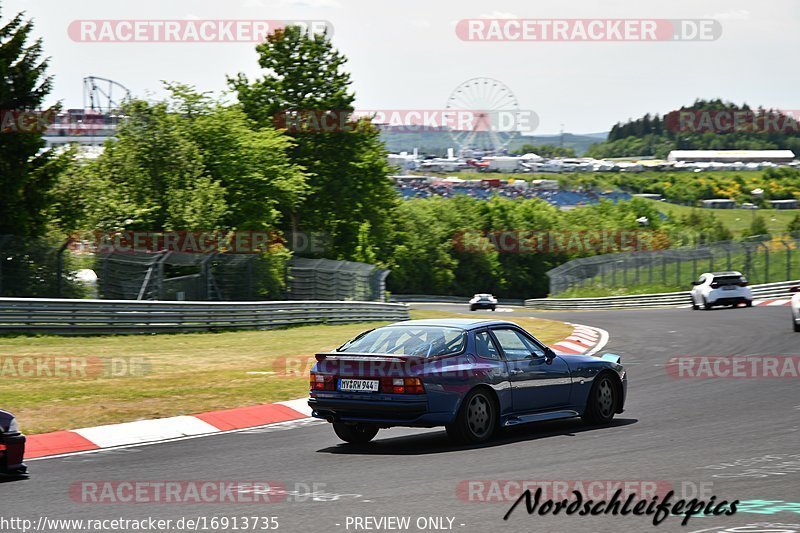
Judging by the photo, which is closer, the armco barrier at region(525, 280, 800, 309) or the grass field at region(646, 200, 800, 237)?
the armco barrier at region(525, 280, 800, 309)

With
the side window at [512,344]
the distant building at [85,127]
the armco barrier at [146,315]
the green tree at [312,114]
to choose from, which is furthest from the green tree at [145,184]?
the distant building at [85,127]

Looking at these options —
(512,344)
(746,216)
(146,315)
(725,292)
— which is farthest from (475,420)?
(746,216)

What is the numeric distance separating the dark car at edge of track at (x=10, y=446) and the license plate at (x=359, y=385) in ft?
10.3

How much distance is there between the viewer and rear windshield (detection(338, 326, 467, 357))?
10820 mm

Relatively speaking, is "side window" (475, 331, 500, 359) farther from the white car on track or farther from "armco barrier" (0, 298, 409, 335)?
the white car on track

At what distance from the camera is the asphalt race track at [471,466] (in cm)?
725

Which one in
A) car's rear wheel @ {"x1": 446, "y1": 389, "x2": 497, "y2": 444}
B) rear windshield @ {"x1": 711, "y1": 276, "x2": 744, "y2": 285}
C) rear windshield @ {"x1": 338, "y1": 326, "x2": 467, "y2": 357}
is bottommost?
car's rear wheel @ {"x1": 446, "y1": 389, "x2": 497, "y2": 444}

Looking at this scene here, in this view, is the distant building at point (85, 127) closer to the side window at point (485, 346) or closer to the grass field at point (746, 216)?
the grass field at point (746, 216)

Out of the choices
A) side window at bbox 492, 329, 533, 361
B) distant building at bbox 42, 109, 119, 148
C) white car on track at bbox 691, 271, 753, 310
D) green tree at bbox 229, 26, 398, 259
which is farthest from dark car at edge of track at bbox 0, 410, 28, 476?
distant building at bbox 42, 109, 119, 148

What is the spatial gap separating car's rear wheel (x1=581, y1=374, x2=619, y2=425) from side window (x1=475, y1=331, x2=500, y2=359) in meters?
1.46

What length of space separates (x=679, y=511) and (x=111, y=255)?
75.3 ft

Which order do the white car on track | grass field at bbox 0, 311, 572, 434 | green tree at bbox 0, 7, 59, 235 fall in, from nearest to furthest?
grass field at bbox 0, 311, 572, 434, green tree at bbox 0, 7, 59, 235, the white car on track

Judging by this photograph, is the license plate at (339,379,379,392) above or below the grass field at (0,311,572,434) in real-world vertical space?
above

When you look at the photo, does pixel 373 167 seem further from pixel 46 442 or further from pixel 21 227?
pixel 46 442
